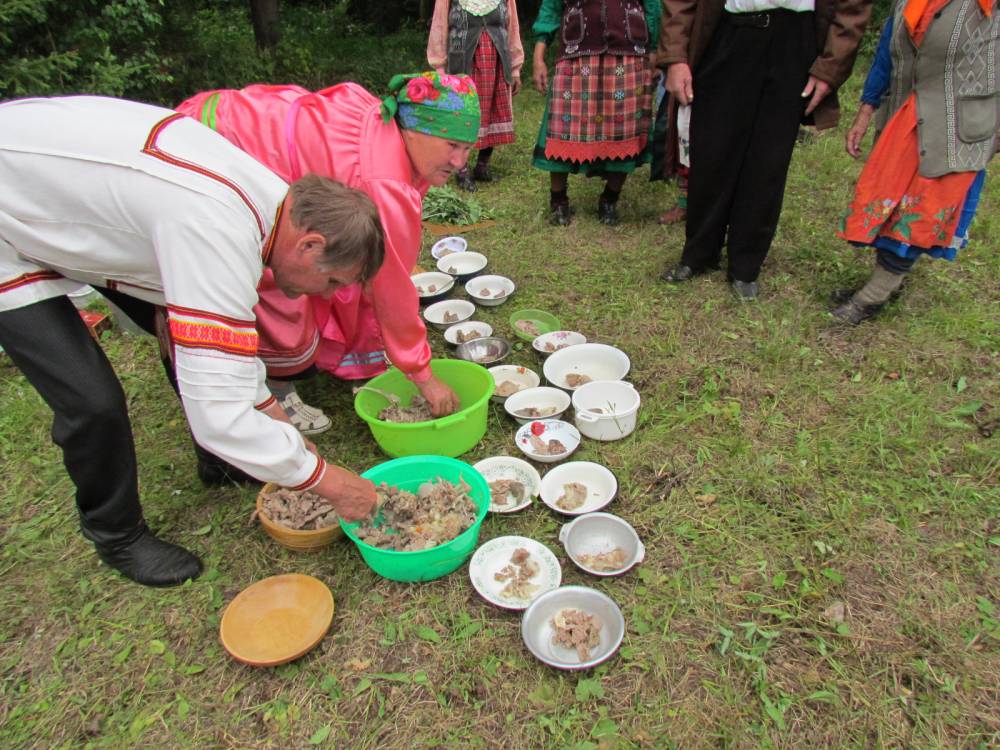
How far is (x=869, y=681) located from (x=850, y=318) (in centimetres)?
216

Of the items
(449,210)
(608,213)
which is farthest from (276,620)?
(608,213)

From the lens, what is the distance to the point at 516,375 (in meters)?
3.20

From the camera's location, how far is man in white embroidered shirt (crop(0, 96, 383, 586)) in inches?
57.6

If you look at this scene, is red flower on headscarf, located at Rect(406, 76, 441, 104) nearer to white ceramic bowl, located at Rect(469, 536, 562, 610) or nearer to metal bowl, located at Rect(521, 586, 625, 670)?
white ceramic bowl, located at Rect(469, 536, 562, 610)

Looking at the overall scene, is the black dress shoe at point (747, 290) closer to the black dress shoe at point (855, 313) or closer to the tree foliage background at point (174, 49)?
the black dress shoe at point (855, 313)

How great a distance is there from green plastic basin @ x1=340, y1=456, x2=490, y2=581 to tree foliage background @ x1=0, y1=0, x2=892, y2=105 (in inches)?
147

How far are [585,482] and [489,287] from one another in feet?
6.02

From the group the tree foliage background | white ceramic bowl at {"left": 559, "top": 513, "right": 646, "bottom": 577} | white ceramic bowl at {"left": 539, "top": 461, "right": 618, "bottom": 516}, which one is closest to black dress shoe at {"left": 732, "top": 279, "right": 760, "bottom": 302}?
white ceramic bowl at {"left": 539, "top": 461, "right": 618, "bottom": 516}

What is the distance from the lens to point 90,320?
3.63m

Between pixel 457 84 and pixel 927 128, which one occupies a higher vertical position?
pixel 457 84

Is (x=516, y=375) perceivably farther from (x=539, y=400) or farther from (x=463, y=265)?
(x=463, y=265)

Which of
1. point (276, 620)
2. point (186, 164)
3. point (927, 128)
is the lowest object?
point (276, 620)

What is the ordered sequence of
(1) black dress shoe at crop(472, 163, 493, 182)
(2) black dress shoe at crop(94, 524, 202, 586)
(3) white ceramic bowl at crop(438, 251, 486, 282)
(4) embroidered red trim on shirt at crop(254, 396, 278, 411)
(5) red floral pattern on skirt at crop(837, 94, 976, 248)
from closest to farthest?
(4) embroidered red trim on shirt at crop(254, 396, 278, 411) < (2) black dress shoe at crop(94, 524, 202, 586) < (5) red floral pattern on skirt at crop(837, 94, 976, 248) < (3) white ceramic bowl at crop(438, 251, 486, 282) < (1) black dress shoe at crop(472, 163, 493, 182)

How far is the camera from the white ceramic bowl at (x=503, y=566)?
2113 mm
